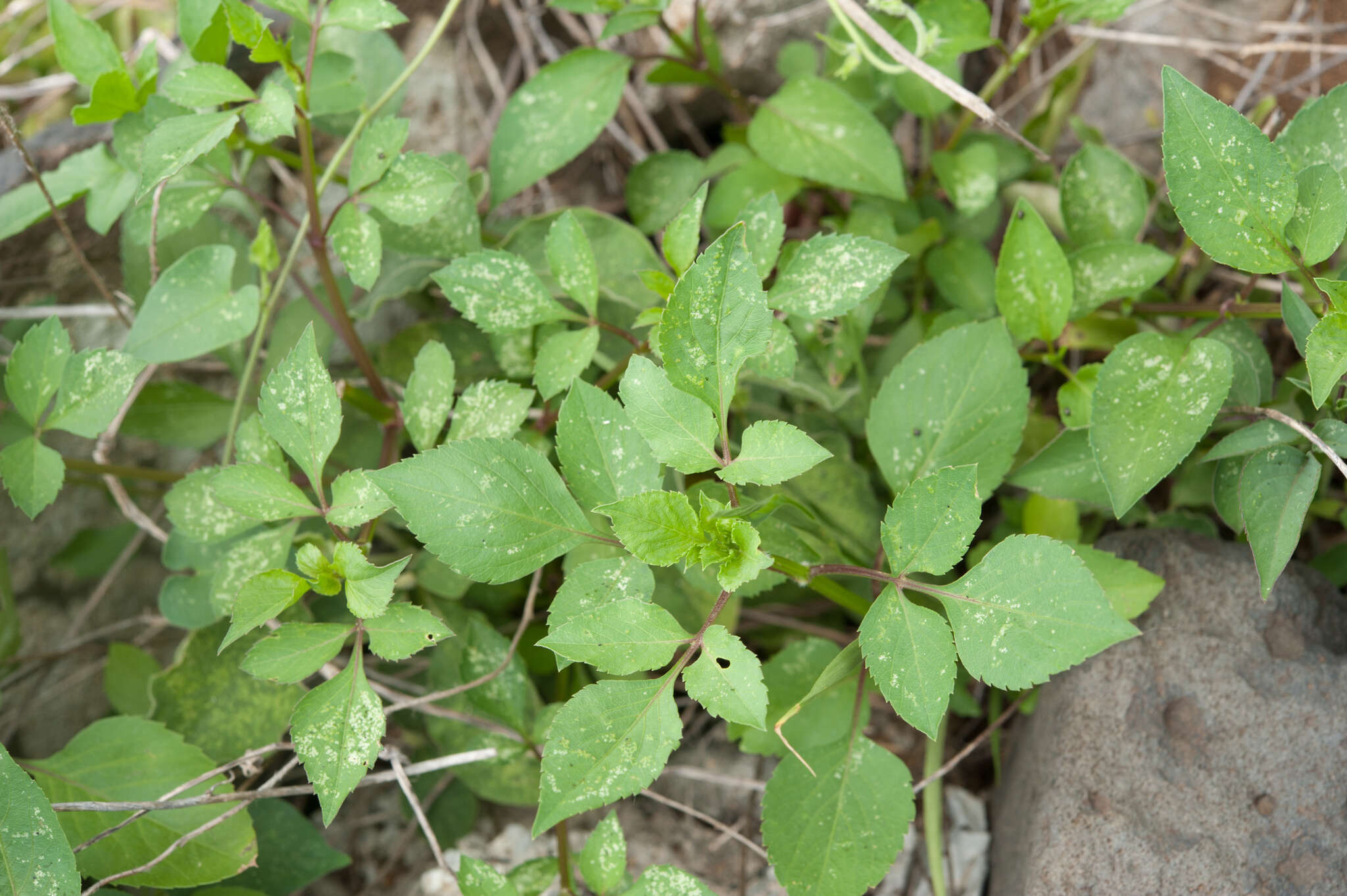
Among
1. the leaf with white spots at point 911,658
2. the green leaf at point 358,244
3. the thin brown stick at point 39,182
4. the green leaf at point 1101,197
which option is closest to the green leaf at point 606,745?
the leaf with white spots at point 911,658

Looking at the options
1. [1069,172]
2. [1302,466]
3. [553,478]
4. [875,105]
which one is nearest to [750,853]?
[553,478]

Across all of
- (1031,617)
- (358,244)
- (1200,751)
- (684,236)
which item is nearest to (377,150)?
(358,244)

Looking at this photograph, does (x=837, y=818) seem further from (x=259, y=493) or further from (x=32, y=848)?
(x=32, y=848)

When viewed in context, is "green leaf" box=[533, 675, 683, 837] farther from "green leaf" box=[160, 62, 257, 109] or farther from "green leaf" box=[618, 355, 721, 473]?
"green leaf" box=[160, 62, 257, 109]

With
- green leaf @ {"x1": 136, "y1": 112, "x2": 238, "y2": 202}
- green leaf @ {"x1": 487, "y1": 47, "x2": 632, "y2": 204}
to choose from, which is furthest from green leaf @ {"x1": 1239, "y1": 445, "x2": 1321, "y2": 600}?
green leaf @ {"x1": 136, "y1": 112, "x2": 238, "y2": 202}

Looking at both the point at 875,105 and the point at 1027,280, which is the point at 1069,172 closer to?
the point at 1027,280

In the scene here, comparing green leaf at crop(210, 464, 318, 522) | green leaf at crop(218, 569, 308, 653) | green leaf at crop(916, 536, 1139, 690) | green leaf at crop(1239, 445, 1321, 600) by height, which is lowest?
green leaf at crop(1239, 445, 1321, 600)
